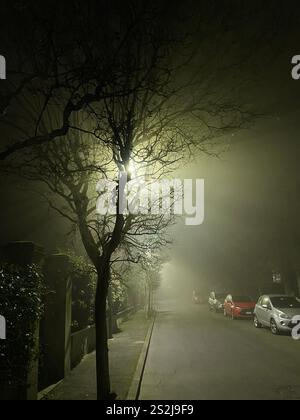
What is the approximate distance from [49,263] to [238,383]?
5519 millimetres

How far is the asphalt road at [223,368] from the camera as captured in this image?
849 centimetres

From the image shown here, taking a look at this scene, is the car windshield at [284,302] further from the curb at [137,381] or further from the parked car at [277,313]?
the curb at [137,381]

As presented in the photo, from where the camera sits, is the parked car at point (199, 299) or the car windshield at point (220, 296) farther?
the parked car at point (199, 299)

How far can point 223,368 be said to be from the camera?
11203 millimetres

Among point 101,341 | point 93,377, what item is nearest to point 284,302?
point 93,377

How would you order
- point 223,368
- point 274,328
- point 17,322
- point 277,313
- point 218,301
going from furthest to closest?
point 218,301 → point 274,328 → point 277,313 → point 223,368 → point 17,322

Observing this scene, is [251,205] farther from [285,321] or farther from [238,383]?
[238,383]

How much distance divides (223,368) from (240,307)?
15785 mm

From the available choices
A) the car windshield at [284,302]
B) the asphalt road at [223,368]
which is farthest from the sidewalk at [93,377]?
the car windshield at [284,302]

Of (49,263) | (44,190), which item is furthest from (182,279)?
(49,263)

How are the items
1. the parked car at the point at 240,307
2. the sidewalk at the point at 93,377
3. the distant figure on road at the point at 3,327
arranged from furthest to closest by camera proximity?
the parked car at the point at 240,307 < the sidewalk at the point at 93,377 < the distant figure on road at the point at 3,327

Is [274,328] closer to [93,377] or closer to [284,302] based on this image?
[284,302]

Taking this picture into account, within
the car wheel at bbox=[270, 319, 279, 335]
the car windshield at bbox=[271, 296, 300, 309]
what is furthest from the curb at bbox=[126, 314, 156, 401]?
the car windshield at bbox=[271, 296, 300, 309]
